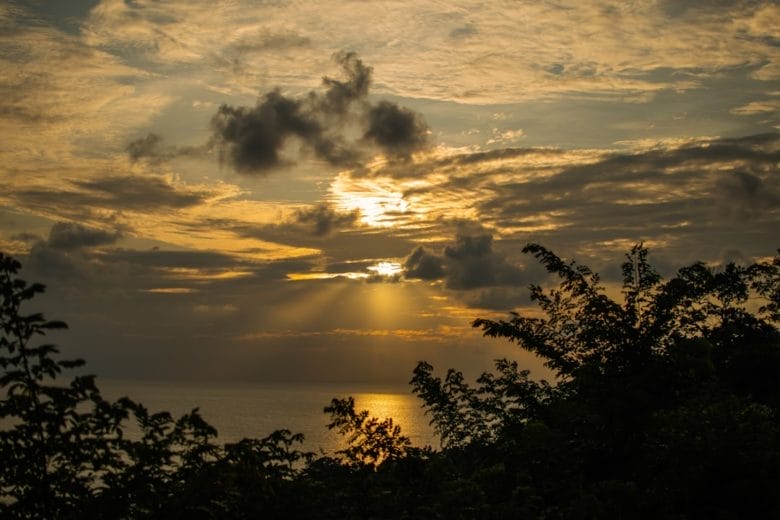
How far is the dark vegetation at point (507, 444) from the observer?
29.1 ft

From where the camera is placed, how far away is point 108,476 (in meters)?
9.35

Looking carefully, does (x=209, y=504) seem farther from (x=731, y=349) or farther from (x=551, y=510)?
(x=731, y=349)

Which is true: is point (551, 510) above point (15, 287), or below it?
below

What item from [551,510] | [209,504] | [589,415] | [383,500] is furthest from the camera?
[589,415]

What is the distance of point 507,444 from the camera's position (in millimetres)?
15711

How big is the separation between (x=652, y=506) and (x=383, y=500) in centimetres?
429

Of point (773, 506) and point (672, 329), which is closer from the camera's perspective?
point (773, 506)

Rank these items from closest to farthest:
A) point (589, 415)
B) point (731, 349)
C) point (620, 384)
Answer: point (589, 415), point (620, 384), point (731, 349)

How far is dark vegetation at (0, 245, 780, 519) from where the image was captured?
8.88 metres

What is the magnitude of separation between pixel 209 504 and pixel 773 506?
849 cm

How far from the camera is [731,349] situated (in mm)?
24312

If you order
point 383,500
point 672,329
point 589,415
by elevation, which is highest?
point 672,329

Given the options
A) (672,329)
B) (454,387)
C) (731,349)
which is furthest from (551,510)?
(731,349)

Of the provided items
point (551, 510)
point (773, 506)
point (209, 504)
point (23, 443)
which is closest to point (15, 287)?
point (23, 443)
